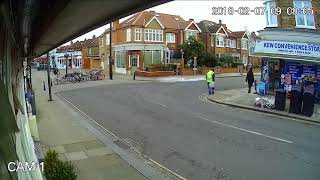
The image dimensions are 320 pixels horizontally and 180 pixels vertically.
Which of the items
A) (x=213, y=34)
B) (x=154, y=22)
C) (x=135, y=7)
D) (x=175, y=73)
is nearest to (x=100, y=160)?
(x=135, y=7)

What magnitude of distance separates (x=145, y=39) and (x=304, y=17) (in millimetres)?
36433

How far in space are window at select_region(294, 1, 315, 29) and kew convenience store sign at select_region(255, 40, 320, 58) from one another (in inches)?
49.1

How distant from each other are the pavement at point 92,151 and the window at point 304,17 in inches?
545

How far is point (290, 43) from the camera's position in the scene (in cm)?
2356

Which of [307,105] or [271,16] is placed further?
[271,16]

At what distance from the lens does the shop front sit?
874 inches

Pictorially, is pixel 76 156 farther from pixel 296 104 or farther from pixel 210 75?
pixel 210 75

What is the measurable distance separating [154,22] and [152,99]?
119 feet

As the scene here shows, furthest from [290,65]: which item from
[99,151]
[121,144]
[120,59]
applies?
[120,59]

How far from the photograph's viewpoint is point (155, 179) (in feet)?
28.9

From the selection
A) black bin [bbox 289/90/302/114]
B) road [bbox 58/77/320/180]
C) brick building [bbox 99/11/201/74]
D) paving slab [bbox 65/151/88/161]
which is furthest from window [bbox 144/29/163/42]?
paving slab [bbox 65/151/88/161]

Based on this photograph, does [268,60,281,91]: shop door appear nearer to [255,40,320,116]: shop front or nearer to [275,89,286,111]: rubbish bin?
[255,40,320,116]: shop front

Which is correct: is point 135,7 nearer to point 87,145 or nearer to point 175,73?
point 87,145

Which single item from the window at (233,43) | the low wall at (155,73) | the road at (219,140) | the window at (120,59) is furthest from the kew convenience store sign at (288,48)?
the window at (233,43)
